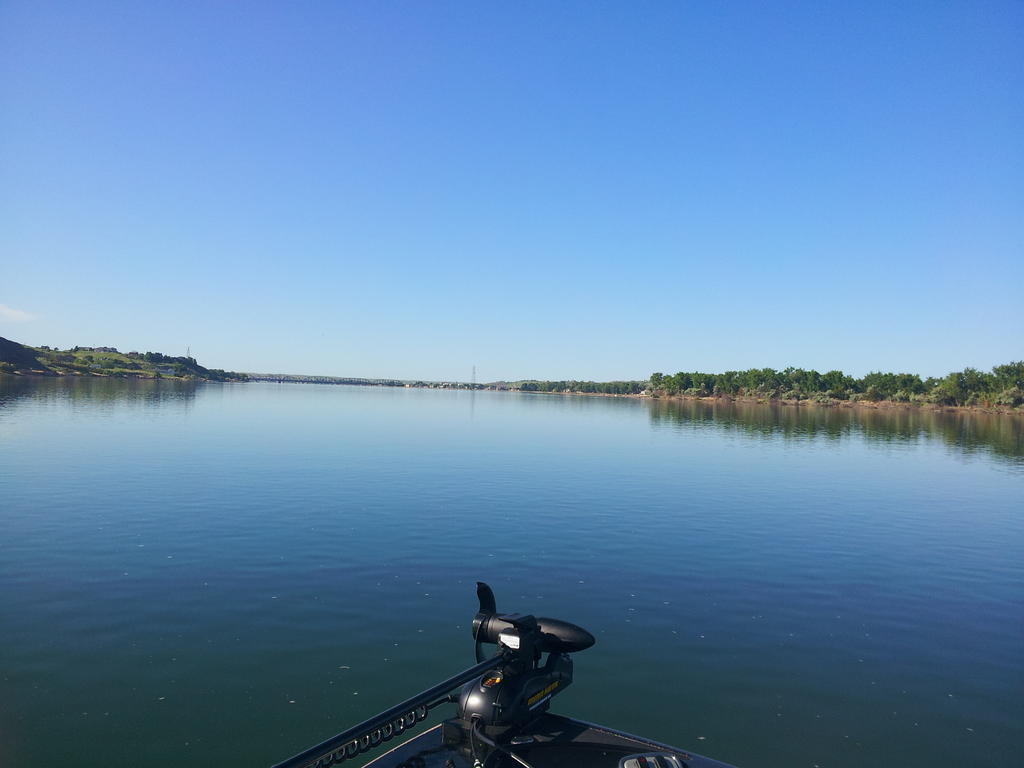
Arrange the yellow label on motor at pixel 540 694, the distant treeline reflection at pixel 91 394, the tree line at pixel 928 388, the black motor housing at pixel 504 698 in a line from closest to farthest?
the black motor housing at pixel 504 698 → the yellow label on motor at pixel 540 694 → the distant treeline reflection at pixel 91 394 → the tree line at pixel 928 388

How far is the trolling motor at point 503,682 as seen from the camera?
5102mm

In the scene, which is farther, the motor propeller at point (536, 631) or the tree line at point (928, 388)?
the tree line at point (928, 388)

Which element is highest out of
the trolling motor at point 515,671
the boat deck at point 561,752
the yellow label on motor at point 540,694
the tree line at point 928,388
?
the tree line at point 928,388

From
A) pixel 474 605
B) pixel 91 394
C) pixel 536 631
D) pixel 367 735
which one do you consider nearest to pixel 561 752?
pixel 536 631

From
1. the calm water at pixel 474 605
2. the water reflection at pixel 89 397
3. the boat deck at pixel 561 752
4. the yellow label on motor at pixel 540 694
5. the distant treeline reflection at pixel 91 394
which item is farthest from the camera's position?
the distant treeline reflection at pixel 91 394

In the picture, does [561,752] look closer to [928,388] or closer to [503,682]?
[503,682]

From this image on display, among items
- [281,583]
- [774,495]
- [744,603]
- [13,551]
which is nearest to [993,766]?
[744,603]

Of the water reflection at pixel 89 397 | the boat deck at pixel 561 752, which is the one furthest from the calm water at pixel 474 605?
the water reflection at pixel 89 397

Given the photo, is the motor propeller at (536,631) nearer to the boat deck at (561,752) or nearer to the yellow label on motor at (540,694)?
the yellow label on motor at (540,694)

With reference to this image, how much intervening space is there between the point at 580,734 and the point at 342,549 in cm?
1190

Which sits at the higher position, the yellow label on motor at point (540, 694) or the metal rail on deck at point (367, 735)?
the metal rail on deck at point (367, 735)

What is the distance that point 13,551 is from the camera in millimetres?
15203

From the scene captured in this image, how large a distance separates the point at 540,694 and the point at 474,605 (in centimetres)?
733

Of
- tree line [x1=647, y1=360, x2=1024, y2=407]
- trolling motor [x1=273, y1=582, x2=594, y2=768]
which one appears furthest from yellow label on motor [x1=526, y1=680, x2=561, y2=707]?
tree line [x1=647, y1=360, x2=1024, y2=407]
